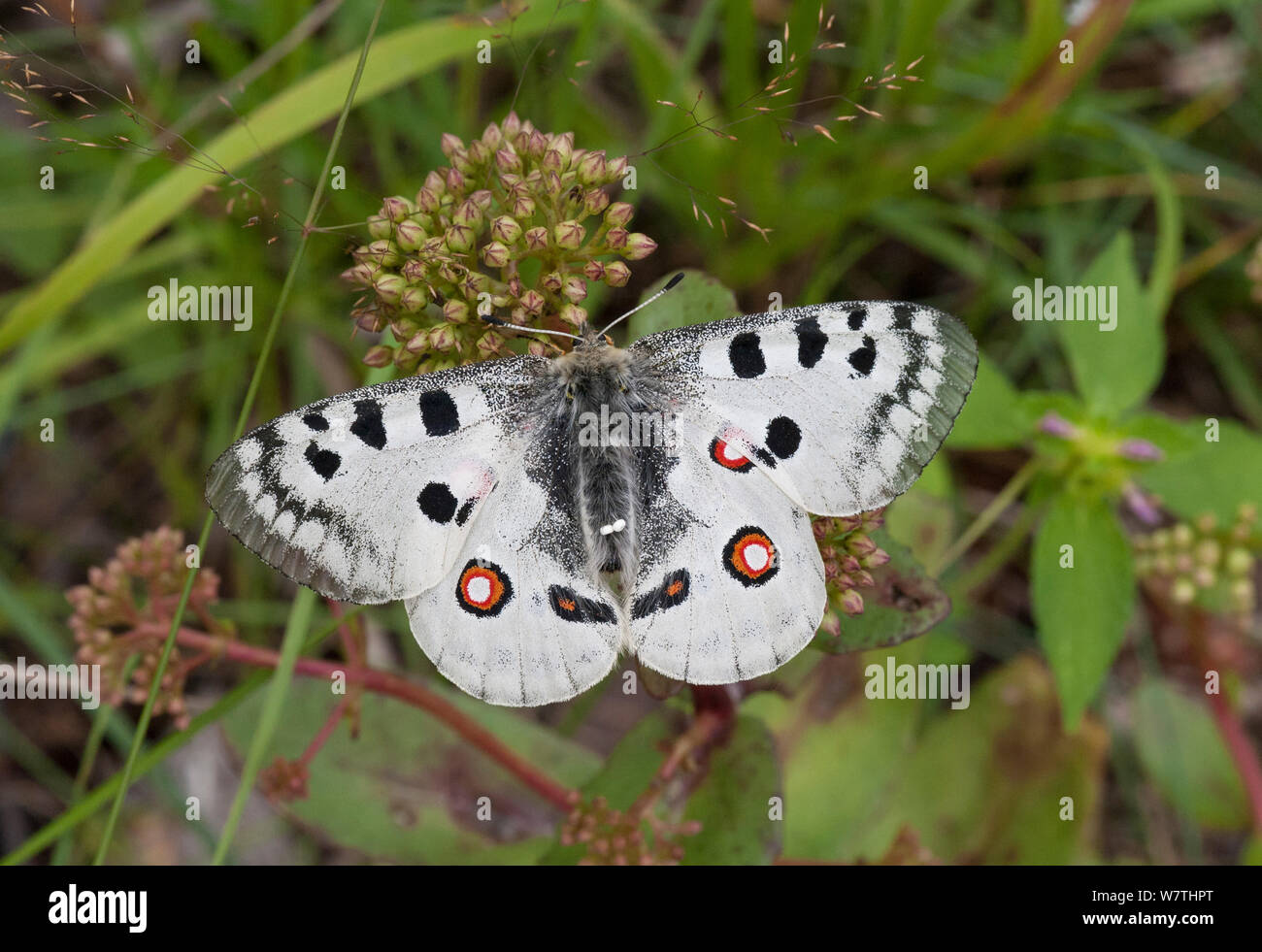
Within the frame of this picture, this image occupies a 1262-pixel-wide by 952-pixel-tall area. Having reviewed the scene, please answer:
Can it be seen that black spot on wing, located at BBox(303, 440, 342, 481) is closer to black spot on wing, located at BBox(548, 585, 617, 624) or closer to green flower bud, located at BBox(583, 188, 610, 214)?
black spot on wing, located at BBox(548, 585, 617, 624)

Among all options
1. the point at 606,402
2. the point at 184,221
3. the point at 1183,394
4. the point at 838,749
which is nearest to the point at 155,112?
the point at 184,221

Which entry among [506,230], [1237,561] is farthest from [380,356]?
[1237,561]

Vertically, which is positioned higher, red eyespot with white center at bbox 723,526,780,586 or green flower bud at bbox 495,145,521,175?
green flower bud at bbox 495,145,521,175

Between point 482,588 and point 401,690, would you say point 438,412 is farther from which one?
point 401,690

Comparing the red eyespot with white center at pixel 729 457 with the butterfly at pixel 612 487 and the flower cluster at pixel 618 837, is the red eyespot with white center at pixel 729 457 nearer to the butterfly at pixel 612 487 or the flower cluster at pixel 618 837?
the butterfly at pixel 612 487

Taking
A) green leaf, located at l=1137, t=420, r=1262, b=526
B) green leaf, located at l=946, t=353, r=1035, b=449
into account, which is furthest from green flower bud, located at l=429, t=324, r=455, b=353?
green leaf, located at l=1137, t=420, r=1262, b=526
